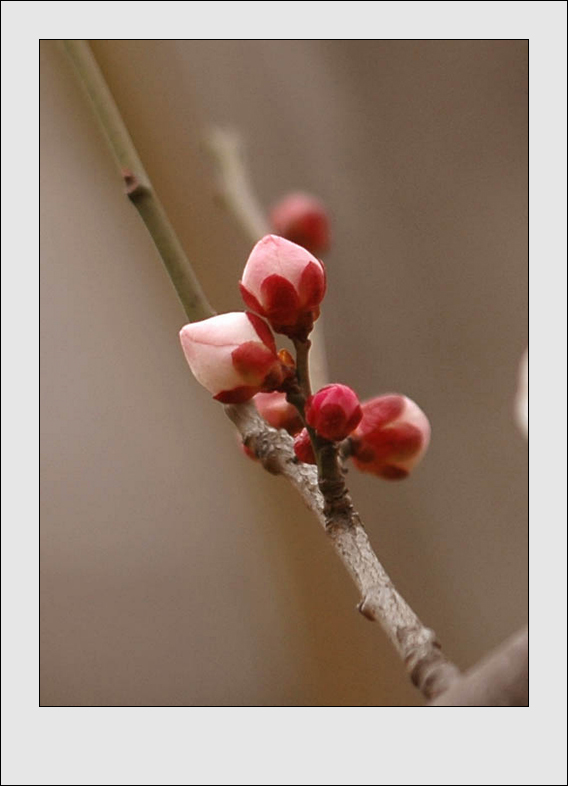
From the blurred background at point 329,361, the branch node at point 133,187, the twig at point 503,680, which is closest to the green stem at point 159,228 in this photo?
the branch node at point 133,187

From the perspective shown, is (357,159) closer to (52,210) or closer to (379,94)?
(379,94)

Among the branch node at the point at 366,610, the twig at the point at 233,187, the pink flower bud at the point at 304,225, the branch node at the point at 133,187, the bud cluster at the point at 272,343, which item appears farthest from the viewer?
the pink flower bud at the point at 304,225

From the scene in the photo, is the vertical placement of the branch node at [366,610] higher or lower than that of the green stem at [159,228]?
lower

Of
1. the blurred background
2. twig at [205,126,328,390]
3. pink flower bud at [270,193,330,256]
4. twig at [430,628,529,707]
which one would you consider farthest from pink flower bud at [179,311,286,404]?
the blurred background

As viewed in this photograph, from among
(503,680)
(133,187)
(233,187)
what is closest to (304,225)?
(233,187)

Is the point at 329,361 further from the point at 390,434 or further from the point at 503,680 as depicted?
the point at 503,680

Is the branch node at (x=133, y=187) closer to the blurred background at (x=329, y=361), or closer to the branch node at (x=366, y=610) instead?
the branch node at (x=366, y=610)
